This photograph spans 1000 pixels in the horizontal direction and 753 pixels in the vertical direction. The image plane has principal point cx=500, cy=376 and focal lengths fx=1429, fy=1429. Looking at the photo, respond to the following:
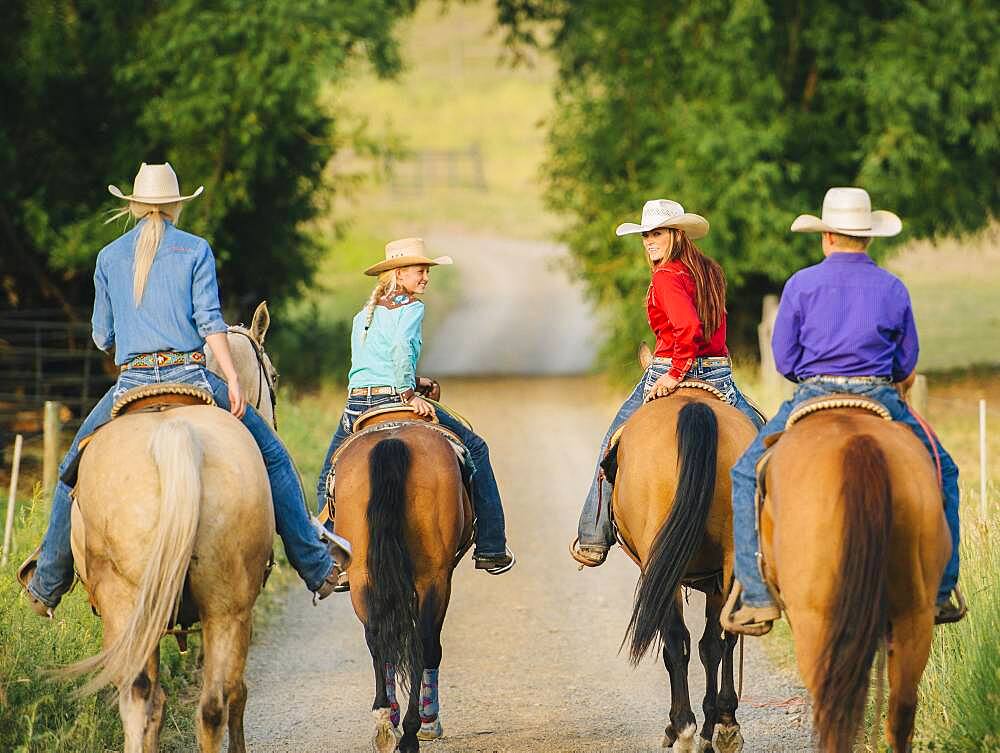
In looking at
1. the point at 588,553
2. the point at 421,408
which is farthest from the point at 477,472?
the point at 588,553

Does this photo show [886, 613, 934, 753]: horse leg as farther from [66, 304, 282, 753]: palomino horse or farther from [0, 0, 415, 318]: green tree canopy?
[0, 0, 415, 318]: green tree canopy

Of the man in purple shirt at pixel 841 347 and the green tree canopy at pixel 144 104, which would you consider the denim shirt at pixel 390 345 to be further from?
the green tree canopy at pixel 144 104

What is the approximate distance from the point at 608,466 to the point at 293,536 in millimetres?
1953

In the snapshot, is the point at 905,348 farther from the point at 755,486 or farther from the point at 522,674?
the point at 522,674

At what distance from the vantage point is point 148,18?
1902 cm

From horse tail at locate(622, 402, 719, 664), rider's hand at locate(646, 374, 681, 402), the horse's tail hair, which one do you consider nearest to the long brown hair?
rider's hand at locate(646, 374, 681, 402)

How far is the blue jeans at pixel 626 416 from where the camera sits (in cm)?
805

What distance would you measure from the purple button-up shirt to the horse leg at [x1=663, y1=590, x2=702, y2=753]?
1543 mm

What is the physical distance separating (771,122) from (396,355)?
13.0 metres

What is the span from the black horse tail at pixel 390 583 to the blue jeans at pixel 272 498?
0.97 feet

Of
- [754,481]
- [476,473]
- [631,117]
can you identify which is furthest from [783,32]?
[754,481]

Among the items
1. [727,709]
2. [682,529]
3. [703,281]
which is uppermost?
[703,281]

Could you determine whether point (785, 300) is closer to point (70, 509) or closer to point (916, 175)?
point (70, 509)

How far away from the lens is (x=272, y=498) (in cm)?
657
